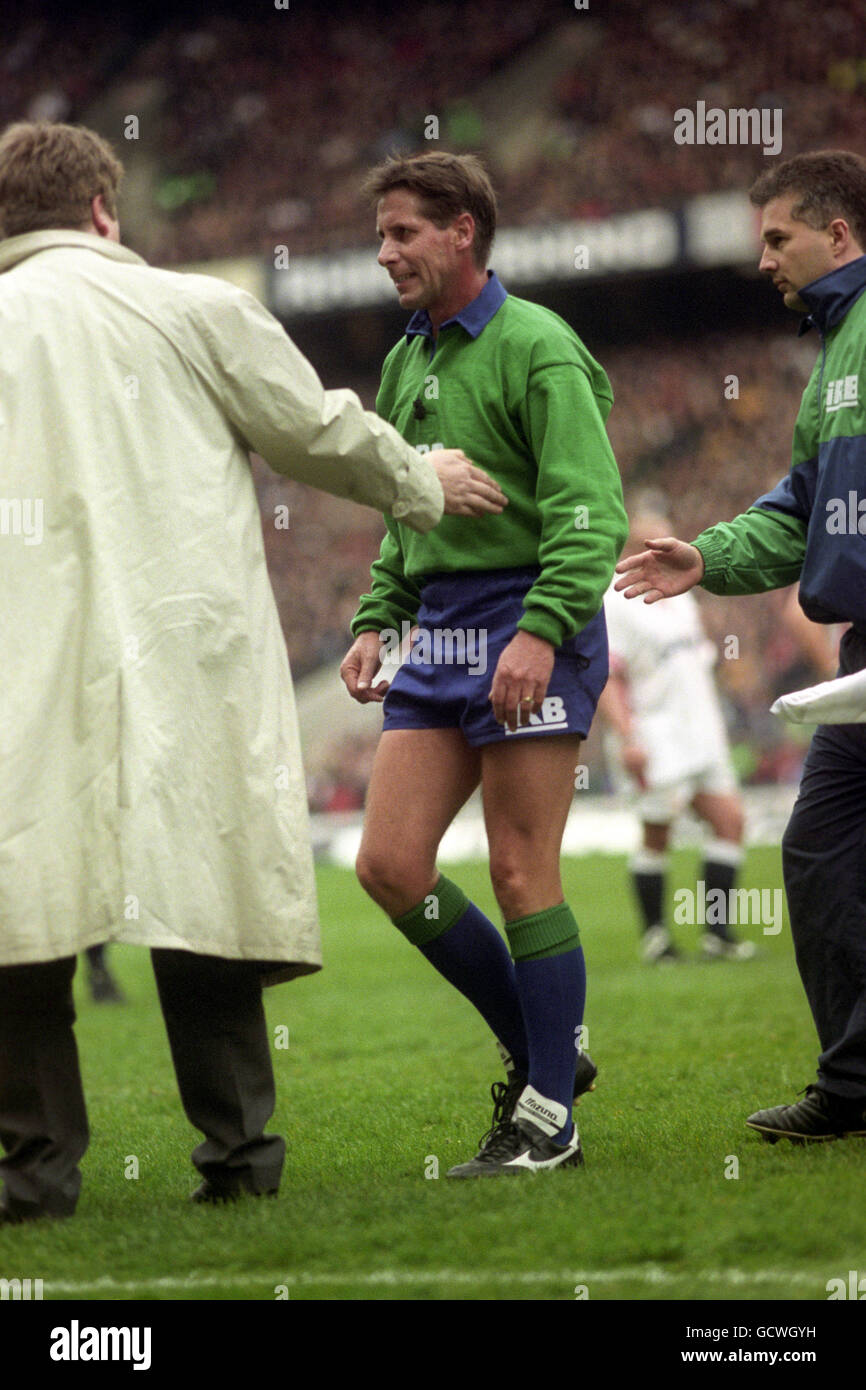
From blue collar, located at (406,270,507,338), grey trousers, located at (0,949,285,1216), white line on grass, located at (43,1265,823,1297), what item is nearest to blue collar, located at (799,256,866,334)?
blue collar, located at (406,270,507,338)

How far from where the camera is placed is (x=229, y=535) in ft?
11.5

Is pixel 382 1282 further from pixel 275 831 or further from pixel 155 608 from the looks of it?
pixel 155 608

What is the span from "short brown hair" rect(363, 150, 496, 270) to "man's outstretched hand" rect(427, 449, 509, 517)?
569mm

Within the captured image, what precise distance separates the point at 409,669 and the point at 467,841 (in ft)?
39.7

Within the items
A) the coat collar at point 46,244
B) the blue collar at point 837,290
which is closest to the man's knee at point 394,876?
the coat collar at point 46,244

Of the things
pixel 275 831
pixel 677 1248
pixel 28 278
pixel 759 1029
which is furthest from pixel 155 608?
pixel 759 1029

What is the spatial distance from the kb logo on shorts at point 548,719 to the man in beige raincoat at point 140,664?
21.7 inches

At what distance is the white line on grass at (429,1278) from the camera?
2881 mm

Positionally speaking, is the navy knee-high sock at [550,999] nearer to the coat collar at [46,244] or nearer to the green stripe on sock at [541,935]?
the green stripe on sock at [541,935]

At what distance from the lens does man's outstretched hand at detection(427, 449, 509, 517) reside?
12.5ft

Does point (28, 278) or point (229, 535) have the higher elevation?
point (28, 278)
